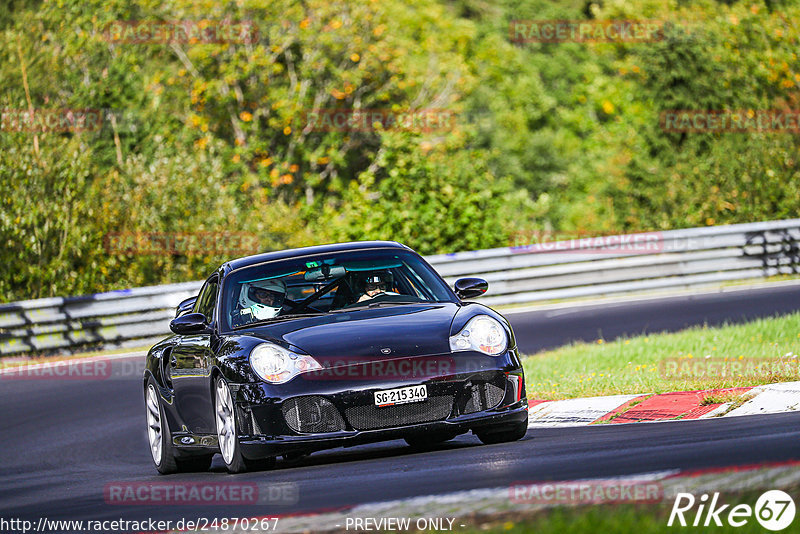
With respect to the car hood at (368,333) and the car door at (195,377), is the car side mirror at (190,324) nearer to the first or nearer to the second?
the car door at (195,377)

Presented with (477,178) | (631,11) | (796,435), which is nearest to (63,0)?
(477,178)

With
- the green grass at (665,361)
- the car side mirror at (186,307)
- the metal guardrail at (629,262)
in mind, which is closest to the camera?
the green grass at (665,361)

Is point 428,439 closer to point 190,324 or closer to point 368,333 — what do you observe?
point 368,333

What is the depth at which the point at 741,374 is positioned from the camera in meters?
10.6

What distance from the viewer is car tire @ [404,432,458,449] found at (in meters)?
8.08

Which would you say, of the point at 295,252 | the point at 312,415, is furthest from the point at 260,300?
the point at 312,415

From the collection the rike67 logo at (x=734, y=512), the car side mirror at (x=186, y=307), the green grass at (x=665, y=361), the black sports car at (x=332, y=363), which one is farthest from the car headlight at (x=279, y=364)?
the green grass at (x=665, y=361)

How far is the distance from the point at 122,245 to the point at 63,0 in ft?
30.1

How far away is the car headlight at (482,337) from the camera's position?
8227mm

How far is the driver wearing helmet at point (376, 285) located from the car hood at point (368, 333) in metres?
0.38

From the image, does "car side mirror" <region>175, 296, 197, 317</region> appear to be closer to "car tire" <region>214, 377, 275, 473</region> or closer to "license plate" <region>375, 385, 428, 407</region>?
"car tire" <region>214, 377, 275, 473</region>

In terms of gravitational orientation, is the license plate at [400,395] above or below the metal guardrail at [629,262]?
above

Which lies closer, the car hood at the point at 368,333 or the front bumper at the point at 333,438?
the front bumper at the point at 333,438

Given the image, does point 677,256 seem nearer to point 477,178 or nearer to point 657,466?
point 477,178
